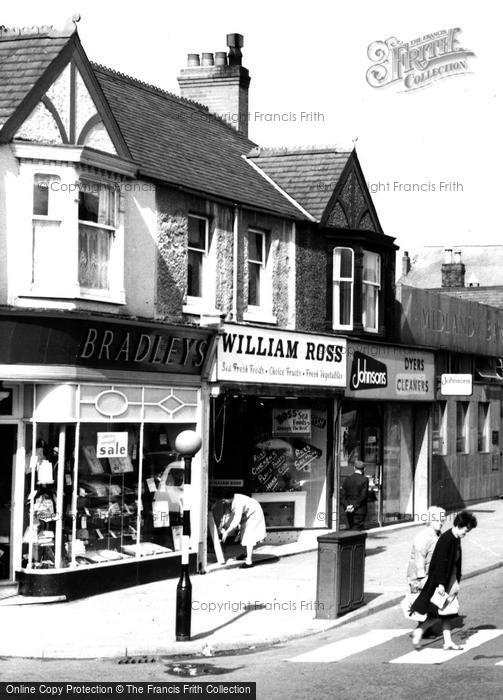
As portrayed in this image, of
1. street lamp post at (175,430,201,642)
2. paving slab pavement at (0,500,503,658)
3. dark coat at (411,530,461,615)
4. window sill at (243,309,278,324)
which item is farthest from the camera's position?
window sill at (243,309,278,324)

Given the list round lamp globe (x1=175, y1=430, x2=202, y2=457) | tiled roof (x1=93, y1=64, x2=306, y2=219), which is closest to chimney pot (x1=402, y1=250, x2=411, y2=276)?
tiled roof (x1=93, y1=64, x2=306, y2=219)

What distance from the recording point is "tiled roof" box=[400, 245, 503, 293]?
59.9 meters

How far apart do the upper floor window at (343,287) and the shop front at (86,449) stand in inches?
247

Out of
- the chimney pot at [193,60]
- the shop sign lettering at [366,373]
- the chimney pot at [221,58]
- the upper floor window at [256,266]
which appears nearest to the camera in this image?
the upper floor window at [256,266]

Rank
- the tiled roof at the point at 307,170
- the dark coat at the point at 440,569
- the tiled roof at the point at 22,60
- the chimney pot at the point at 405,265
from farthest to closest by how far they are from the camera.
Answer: the chimney pot at the point at 405,265 → the tiled roof at the point at 307,170 → the tiled roof at the point at 22,60 → the dark coat at the point at 440,569

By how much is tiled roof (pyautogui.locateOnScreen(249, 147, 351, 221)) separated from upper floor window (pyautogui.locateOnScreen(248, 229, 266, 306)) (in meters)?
1.90

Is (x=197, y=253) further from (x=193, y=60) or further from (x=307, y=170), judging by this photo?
(x=193, y=60)

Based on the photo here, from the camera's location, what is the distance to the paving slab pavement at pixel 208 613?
14086 millimetres

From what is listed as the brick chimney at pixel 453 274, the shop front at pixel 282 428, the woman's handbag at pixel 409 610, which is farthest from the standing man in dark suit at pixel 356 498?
the brick chimney at pixel 453 274

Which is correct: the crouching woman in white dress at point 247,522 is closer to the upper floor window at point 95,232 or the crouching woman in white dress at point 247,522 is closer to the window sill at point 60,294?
the upper floor window at point 95,232

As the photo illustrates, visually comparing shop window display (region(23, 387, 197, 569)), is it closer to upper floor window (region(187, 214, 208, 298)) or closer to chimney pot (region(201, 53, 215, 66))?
upper floor window (region(187, 214, 208, 298))

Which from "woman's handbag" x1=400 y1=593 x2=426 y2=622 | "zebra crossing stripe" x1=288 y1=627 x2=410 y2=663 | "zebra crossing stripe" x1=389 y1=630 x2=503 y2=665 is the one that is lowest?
"zebra crossing stripe" x1=288 y1=627 x2=410 y2=663

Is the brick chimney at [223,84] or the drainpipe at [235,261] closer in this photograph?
the drainpipe at [235,261]

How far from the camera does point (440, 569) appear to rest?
1388 centimetres
